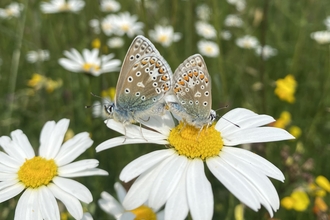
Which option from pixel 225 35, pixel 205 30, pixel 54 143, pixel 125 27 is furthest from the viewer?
pixel 205 30

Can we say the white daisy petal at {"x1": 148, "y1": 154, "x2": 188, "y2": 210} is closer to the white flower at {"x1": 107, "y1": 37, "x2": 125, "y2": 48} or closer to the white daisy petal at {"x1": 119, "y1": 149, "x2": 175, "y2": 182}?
the white daisy petal at {"x1": 119, "y1": 149, "x2": 175, "y2": 182}

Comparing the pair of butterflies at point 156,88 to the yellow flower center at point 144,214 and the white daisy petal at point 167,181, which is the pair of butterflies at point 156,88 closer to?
the white daisy petal at point 167,181

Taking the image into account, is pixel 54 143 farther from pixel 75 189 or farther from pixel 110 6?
pixel 110 6

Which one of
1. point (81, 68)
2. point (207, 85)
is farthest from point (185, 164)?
point (81, 68)

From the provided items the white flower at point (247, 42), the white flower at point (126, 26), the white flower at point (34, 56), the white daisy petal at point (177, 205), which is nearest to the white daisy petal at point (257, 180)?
the white daisy petal at point (177, 205)

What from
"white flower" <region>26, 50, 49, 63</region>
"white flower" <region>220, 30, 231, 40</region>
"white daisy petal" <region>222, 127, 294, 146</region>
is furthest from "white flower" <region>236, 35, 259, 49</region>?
"white daisy petal" <region>222, 127, 294, 146</region>

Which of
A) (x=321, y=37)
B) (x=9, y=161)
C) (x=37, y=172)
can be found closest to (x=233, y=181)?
(x=37, y=172)
